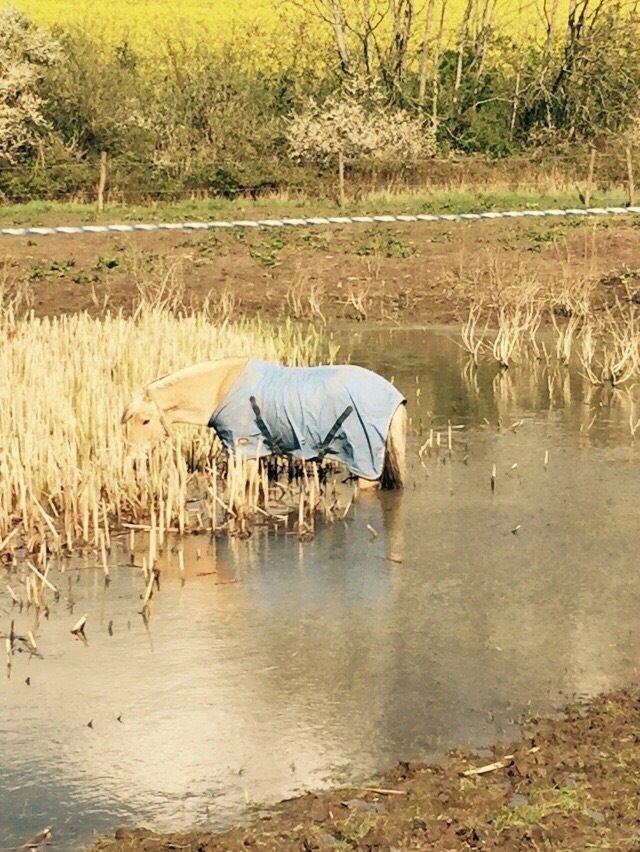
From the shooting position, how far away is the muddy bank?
5.50 metres

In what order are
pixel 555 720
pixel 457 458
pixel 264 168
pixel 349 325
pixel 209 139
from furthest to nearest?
1. pixel 209 139
2. pixel 264 168
3. pixel 349 325
4. pixel 457 458
5. pixel 555 720

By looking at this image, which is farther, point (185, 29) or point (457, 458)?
point (185, 29)

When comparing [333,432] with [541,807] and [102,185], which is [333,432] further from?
[102,185]

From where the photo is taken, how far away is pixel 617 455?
1236cm

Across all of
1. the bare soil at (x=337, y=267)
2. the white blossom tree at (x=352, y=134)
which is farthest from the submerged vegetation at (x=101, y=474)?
the white blossom tree at (x=352, y=134)

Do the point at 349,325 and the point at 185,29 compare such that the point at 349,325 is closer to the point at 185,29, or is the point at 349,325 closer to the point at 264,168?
the point at 264,168

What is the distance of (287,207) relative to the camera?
29953mm

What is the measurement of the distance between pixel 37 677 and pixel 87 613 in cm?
106

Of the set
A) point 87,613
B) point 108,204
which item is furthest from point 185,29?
point 87,613

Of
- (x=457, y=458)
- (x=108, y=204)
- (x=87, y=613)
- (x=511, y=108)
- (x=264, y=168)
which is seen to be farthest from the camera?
(x=511, y=108)

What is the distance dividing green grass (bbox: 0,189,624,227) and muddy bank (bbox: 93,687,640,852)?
22263mm

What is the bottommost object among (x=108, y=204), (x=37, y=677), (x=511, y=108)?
(x=37, y=677)

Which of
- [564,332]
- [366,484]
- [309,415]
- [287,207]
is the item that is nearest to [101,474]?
[309,415]

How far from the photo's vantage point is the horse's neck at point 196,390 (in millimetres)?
10719
